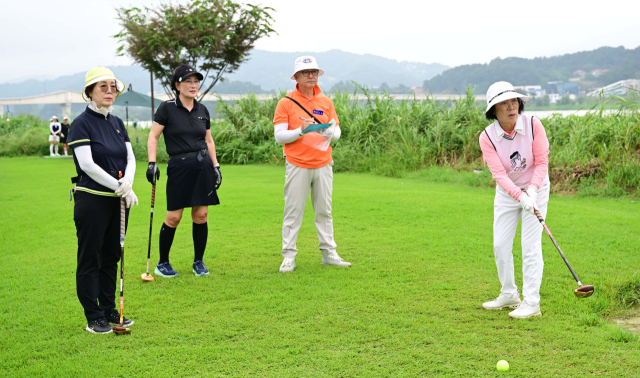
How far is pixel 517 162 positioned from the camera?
4.18 m

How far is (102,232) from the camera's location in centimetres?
393

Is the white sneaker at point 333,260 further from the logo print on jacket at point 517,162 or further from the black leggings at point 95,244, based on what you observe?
the black leggings at point 95,244

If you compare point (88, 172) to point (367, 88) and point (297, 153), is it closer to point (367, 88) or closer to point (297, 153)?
point (297, 153)

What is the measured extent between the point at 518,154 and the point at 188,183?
9.60 feet

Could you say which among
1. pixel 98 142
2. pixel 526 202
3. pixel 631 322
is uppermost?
pixel 98 142

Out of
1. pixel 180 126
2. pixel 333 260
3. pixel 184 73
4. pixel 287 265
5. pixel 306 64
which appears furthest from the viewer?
pixel 333 260

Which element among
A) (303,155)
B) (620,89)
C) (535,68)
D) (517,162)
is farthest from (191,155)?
(535,68)

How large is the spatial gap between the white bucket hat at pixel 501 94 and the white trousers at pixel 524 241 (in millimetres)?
683

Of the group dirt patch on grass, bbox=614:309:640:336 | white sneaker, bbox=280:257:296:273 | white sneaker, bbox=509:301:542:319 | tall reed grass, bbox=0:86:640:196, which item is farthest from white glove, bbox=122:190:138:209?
tall reed grass, bbox=0:86:640:196

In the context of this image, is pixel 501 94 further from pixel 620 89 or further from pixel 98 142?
pixel 620 89

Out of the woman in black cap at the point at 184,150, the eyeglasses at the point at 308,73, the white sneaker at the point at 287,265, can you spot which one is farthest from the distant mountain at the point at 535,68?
the woman in black cap at the point at 184,150

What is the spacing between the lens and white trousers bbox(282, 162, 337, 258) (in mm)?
5605

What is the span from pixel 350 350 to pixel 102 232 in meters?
1.90

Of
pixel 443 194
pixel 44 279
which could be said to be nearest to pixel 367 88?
pixel 443 194
